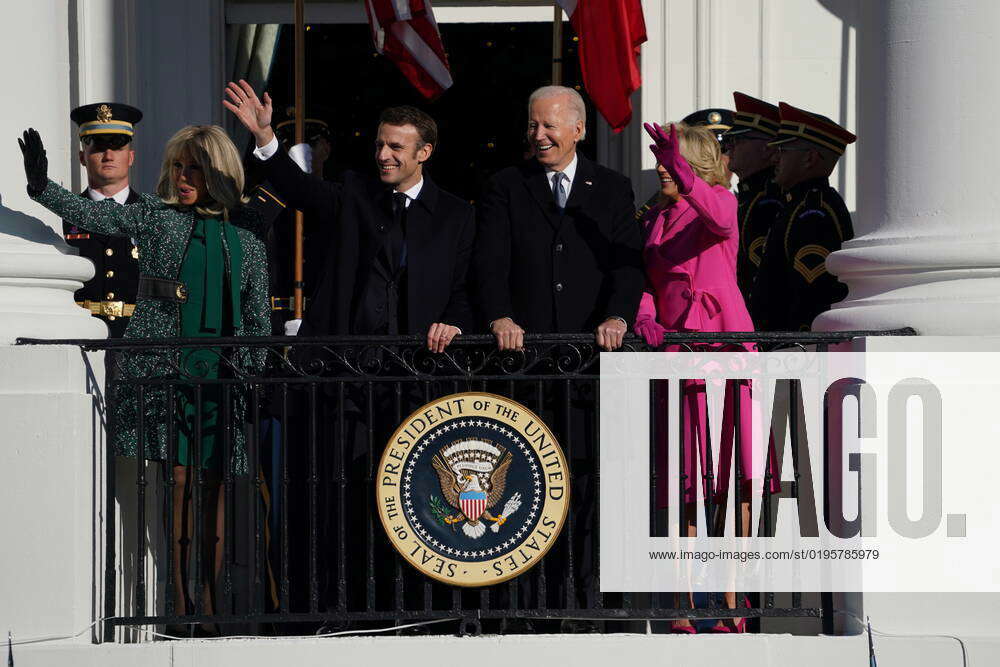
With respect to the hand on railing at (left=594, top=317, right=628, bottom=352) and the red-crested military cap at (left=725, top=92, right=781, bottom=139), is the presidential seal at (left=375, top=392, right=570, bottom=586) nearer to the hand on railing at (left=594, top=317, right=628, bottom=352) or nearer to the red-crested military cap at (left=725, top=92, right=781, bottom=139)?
the hand on railing at (left=594, top=317, right=628, bottom=352)

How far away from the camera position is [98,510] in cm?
661

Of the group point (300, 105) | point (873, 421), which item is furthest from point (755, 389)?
point (300, 105)

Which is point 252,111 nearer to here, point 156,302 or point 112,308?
point 156,302

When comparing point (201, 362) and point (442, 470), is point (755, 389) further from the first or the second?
point (201, 362)

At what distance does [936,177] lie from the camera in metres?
6.65

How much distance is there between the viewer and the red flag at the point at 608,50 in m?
8.95

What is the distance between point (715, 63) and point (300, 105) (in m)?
2.55

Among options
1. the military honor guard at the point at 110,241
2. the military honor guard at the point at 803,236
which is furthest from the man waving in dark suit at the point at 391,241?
the military honor guard at the point at 803,236

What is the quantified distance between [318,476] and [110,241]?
66.8 inches

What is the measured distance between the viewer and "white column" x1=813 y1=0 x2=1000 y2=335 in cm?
655

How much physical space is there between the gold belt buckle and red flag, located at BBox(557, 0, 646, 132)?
2.83 metres

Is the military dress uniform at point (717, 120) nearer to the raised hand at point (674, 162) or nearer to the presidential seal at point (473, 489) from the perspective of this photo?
the raised hand at point (674, 162)

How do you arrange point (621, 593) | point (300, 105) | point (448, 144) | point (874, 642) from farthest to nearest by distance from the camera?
point (448, 144)
point (300, 105)
point (621, 593)
point (874, 642)

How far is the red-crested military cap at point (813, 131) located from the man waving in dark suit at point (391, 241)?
Result: 178cm
